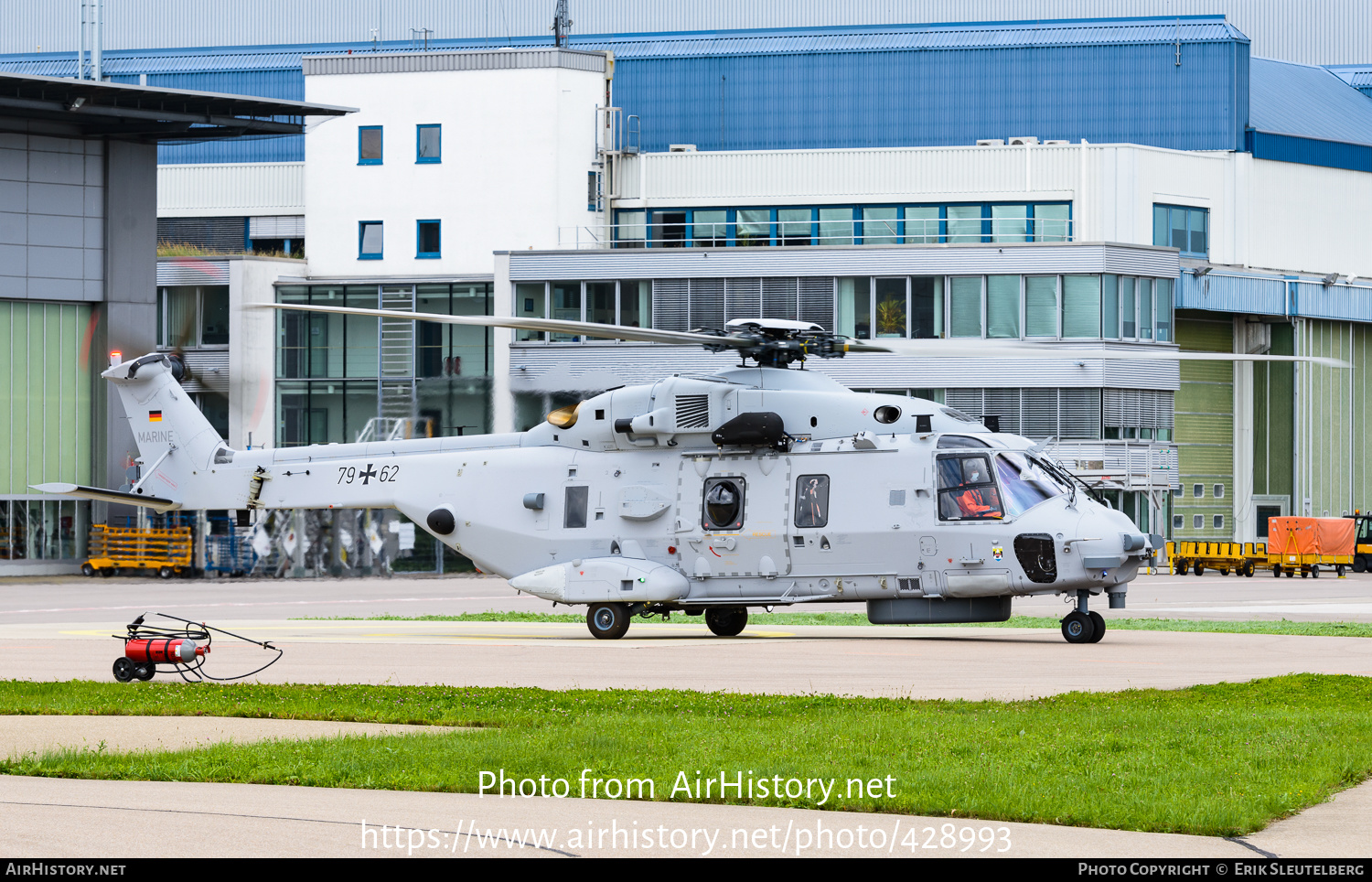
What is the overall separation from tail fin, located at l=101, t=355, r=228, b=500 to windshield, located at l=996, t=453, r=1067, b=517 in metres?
13.3

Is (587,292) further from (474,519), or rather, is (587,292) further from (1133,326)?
(474,519)

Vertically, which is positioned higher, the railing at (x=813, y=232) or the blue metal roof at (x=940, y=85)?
the blue metal roof at (x=940, y=85)

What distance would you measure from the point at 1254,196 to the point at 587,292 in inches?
1128

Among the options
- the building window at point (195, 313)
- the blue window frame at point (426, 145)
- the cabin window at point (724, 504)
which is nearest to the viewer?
the cabin window at point (724, 504)

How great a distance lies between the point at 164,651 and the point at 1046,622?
54.5 feet

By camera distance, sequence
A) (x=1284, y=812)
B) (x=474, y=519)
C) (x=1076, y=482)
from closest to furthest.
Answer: (x=1284, y=812) → (x=1076, y=482) → (x=474, y=519)

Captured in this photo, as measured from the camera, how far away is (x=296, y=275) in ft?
208

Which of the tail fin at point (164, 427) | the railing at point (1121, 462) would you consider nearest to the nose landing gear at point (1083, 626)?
the tail fin at point (164, 427)

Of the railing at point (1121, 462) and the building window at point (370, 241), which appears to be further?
the building window at point (370, 241)

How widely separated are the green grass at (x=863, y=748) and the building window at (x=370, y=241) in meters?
48.2

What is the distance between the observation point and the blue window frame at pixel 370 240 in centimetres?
6400

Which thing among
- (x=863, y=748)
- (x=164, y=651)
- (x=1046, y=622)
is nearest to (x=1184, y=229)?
(x=1046, y=622)

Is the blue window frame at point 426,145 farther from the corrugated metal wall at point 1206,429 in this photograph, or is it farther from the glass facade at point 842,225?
the corrugated metal wall at point 1206,429

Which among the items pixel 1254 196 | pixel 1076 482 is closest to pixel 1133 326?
pixel 1254 196
